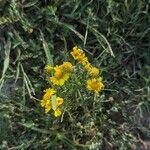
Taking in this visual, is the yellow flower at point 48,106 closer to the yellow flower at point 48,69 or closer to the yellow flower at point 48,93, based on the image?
the yellow flower at point 48,93

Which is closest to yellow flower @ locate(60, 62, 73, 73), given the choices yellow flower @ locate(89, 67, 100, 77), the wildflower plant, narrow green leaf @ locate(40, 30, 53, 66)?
the wildflower plant

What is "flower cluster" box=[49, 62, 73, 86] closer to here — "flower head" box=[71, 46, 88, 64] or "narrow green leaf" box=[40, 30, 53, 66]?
"flower head" box=[71, 46, 88, 64]

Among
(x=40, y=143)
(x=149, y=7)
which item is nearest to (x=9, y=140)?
(x=40, y=143)

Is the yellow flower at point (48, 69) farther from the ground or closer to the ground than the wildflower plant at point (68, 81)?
farther from the ground

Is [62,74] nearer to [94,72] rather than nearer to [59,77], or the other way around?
[59,77]

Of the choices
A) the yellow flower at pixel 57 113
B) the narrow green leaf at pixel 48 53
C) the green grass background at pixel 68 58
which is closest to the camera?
the yellow flower at pixel 57 113

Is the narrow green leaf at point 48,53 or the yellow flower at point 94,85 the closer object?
the yellow flower at point 94,85

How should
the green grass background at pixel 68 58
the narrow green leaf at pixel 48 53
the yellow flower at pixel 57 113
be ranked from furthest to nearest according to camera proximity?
1. the narrow green leaf at pixel 48 53
2. the green grass background at pixel 68 58
3. the yellow flower at pixel 57 113

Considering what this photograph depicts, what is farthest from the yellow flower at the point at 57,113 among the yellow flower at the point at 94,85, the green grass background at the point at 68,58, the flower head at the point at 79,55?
the flower head at the point at 79,55
